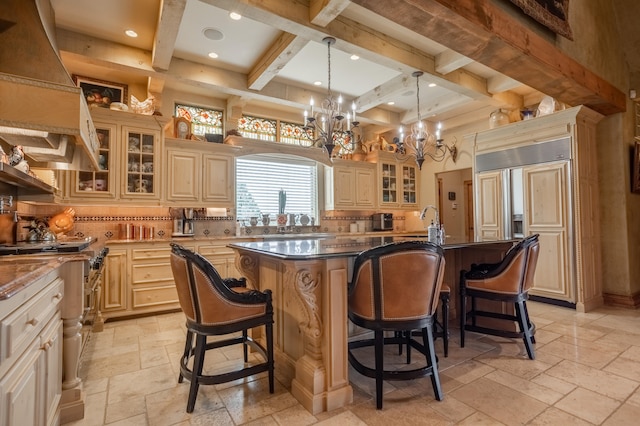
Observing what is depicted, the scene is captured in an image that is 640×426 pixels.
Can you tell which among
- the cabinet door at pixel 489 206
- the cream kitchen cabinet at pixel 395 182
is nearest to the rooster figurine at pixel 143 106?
the cream kitchen cabinet at pixel 395 182

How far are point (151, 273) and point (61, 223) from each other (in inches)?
45.4

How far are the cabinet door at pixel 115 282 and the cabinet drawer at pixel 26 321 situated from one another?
236cm

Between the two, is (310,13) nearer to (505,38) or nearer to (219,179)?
(505,38)

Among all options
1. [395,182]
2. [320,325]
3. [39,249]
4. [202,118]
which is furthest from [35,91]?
[395,182]

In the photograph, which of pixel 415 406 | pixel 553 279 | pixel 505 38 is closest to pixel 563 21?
pixel 505 38

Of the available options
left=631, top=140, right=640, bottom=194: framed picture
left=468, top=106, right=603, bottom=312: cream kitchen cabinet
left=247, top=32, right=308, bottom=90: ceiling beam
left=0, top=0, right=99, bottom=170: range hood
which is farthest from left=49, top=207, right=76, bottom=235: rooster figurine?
left=631, top=140, right=640, bottom=194: framed picture

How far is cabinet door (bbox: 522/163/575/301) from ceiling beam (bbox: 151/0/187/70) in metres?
4.57

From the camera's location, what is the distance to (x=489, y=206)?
Result: 16.1ft

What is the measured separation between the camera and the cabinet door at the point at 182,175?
4426 mm

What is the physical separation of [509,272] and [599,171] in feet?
10.2

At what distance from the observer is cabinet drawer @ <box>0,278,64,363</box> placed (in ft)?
3.21

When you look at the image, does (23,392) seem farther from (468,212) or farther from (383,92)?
(468,212)

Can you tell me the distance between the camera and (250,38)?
355 centimetres

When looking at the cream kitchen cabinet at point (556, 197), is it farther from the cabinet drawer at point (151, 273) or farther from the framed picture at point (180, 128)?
the cabinet drawer at point (151, 273)
